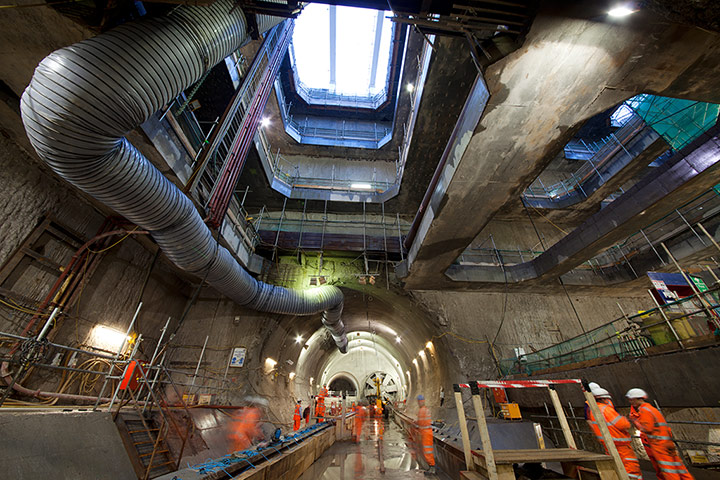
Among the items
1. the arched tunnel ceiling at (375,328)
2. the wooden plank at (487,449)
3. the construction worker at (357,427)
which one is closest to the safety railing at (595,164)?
the arched tunnel ceiling at (375,328)

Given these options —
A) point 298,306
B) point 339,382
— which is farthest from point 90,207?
point 339,382

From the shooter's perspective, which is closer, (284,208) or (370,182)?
(284,208)

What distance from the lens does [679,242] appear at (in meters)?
7.78

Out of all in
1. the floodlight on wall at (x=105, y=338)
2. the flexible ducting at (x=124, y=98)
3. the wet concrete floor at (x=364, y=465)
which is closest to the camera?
the flexible ducting at (x=124, y=98)

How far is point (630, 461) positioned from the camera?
12.0 ft

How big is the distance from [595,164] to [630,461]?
1077 cm

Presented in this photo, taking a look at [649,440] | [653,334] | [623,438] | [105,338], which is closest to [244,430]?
[105,338]

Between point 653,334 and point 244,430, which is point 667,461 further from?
point 244,430

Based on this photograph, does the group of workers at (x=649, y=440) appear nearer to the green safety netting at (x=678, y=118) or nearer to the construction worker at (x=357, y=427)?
the green safety netting at (x=678, y=118)

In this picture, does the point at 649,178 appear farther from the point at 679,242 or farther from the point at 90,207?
the point at 90,207

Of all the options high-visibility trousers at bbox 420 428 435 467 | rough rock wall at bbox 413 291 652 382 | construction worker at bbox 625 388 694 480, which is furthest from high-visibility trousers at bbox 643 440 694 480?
rough rock wall at bbox 413 291 652 382

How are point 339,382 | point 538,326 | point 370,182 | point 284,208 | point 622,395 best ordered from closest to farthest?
point 622,395 < point 538,326 < point 284,208 < point 370,182 < point 339,382

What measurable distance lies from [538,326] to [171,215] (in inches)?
457

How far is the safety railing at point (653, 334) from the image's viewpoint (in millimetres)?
4082
